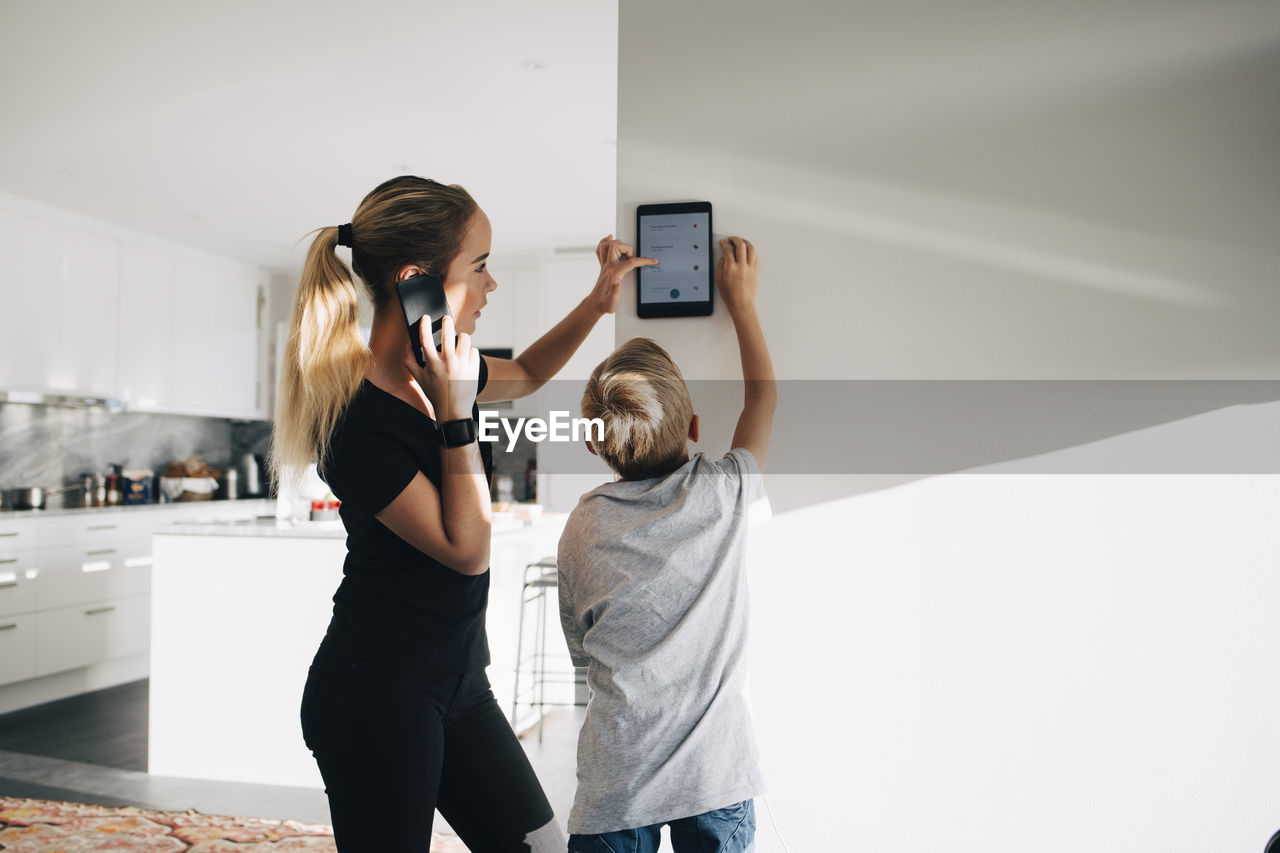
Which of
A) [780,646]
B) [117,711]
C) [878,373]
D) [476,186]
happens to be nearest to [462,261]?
[878,373]

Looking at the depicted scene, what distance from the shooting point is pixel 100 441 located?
5.25m

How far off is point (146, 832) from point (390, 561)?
214 cm

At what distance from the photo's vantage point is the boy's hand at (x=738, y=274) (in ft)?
4.50

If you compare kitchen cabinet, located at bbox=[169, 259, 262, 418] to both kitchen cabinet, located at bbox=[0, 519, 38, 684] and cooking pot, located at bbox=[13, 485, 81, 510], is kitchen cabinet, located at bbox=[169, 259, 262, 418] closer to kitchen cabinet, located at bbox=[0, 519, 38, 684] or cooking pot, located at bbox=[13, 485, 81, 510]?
cooking pot, located at bbox=[13, 485, 81, 510]

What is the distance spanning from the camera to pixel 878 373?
1.38 metres

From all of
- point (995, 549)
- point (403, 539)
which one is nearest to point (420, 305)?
point (403, 539)

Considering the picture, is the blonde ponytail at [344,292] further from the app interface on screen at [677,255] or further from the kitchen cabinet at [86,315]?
the kitchen cabinet at [86,315]

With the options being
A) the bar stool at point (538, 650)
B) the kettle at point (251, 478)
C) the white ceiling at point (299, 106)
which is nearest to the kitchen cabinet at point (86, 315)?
the white ceiling at point (299, 106)

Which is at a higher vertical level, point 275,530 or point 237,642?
point 275,530

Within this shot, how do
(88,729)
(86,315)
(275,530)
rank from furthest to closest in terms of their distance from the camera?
1. (86,315)
2. (88,729)
3. (275,530)

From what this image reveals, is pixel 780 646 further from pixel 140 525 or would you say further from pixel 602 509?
pixel 140 525

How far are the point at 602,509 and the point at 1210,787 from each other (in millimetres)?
980

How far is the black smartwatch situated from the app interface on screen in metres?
0.44

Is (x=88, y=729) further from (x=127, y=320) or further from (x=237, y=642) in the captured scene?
(x=127, y=320)
